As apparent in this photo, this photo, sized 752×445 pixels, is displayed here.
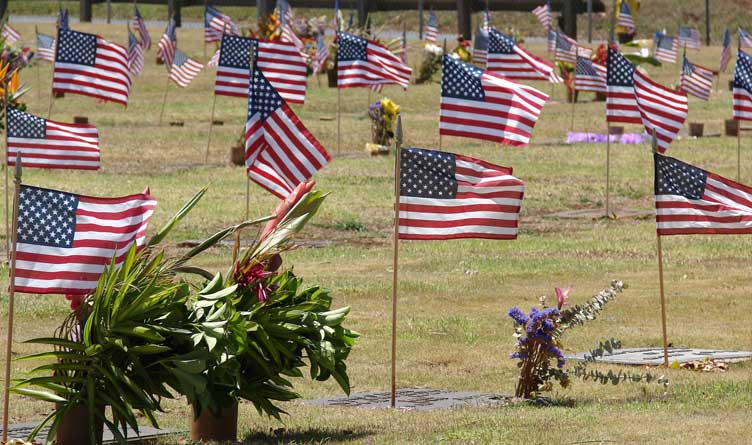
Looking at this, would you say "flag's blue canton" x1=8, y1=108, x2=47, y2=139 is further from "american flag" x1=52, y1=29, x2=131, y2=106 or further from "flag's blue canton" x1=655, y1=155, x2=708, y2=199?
"flag's blue canton" x1=655, y1=155, x2=708, y2=199

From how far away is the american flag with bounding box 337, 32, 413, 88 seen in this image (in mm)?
30250

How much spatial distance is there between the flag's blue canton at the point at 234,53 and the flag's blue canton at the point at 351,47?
2733 millimetres

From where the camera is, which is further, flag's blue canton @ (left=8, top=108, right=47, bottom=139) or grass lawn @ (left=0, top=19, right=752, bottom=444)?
flag's blue canton @ (left=8, top=108, right=47, bottom=139)

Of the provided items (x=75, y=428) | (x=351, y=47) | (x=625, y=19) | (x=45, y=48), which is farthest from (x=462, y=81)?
Result: (x=625, y=19)

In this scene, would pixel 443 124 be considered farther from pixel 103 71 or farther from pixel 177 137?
pixel 177 137

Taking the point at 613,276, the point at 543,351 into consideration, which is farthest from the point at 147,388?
the point at 613,276

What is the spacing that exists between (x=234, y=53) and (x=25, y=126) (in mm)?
9944

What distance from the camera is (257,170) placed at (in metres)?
16.3

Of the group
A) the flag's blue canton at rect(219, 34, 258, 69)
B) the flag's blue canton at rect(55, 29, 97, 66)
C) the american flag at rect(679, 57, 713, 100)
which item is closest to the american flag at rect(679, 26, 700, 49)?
the american flag at rect(679, 57, 713, 100)

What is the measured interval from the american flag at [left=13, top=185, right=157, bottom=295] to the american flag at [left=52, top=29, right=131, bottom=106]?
52.6ft

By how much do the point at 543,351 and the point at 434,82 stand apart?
4031cm

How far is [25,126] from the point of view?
18656mm

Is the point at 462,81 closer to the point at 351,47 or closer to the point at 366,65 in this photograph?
the point at 366,65

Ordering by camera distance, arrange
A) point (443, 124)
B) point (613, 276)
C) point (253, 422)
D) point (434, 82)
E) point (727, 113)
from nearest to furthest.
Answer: point (253, 422) < point (443, 124) < point (613, 276) < point (727, 113) < point (434, 82)
